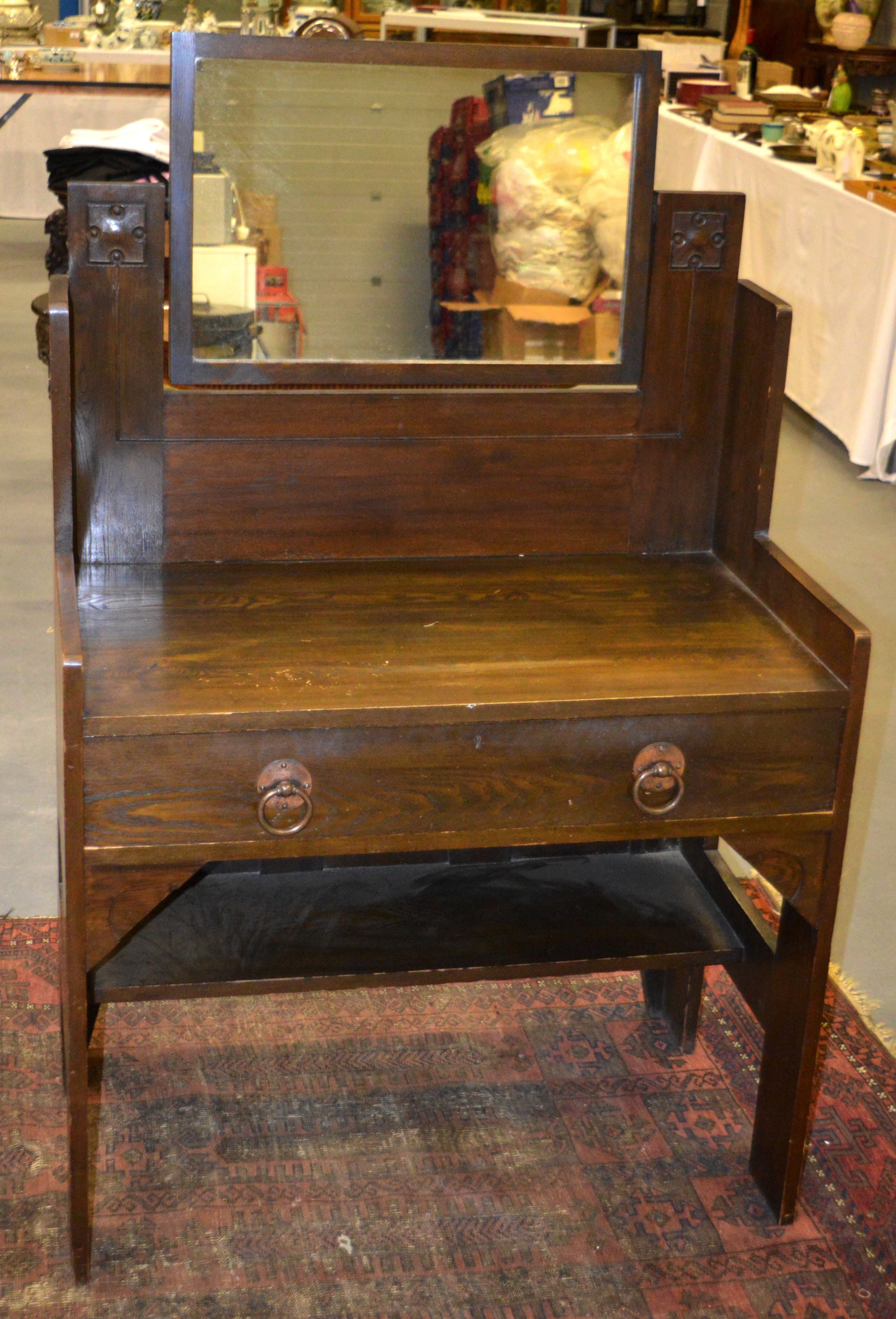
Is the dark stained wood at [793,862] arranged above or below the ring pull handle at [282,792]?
below

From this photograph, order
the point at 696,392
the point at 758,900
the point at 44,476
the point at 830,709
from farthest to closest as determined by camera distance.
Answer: the point at 44,476 < the point at 758,900 < the point at 696,392 < the point at 830,709

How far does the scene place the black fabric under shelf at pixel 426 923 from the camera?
1699mm

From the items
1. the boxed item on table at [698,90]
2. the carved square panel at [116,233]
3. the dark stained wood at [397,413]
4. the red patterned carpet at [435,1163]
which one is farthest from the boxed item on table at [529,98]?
the boxed item on table at [698,90]

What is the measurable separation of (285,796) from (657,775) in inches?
15.1

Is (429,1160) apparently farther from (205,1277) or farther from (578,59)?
(578,59)

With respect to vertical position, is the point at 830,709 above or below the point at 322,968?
above

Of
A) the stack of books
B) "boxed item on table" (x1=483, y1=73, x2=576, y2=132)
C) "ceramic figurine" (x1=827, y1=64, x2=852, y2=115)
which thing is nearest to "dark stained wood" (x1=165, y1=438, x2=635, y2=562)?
"boxed item on table" (x1=483, y1=73, x2=576, y2=132)

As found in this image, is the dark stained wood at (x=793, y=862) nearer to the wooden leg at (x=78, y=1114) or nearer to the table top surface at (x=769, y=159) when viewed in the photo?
the wooden leg at (x=78, y=1114)

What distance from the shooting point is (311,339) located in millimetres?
1691

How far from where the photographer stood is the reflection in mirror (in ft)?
5.29

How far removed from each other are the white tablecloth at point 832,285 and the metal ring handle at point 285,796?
122 inches

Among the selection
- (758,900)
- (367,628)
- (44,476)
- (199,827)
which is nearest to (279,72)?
(367,628)

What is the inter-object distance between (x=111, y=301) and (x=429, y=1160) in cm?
112

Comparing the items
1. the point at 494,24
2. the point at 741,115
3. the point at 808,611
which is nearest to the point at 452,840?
the point at 808,611
